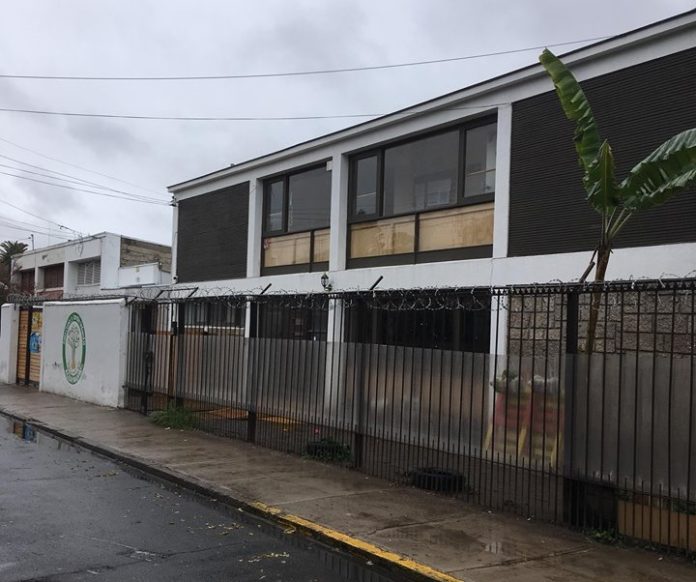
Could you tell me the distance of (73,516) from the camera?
6602mm

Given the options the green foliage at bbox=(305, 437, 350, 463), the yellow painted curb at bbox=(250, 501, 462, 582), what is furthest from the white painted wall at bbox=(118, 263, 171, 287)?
the yellow painted curb at bbox=(250, 501, 462, 582)

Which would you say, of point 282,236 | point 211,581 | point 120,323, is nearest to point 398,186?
point 282,236

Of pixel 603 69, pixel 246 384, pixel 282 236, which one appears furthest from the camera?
pixel 282 236

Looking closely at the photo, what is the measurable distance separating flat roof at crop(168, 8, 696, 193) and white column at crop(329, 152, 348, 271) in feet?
2.16

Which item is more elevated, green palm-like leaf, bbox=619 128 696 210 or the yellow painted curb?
green palm-like leaf, bbox=619 128 696 210

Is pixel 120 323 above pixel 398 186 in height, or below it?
below

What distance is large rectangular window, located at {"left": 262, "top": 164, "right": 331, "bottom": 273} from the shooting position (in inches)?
586

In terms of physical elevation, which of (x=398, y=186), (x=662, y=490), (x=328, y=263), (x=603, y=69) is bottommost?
(x=662, y=490)

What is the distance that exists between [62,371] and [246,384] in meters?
8.58

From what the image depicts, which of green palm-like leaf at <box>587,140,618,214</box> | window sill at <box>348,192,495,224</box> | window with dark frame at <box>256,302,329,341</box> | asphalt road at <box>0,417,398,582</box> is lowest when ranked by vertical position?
asphalt road at <box>0,417,398,582</box>

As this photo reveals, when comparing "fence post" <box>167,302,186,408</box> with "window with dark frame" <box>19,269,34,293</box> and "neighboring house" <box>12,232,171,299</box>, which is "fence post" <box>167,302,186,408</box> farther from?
"window with dark frame" <box>19,269,34,293</box>

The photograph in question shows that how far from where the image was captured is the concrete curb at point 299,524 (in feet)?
17.0

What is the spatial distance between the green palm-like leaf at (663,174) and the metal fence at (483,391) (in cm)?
93

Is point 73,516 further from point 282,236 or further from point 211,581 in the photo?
point 282,236
